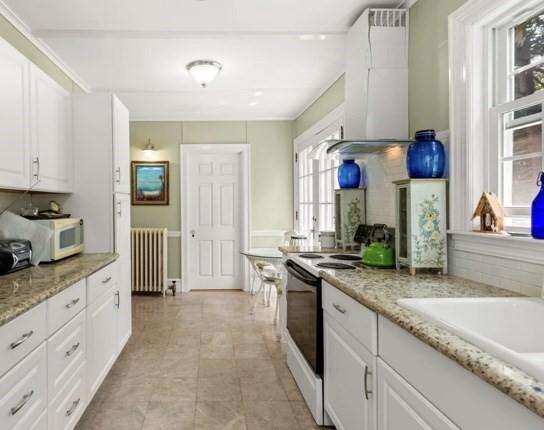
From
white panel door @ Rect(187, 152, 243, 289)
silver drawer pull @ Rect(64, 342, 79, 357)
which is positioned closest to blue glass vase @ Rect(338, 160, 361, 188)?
silver drawer pull @ Rect(64, 342, 79, 357)

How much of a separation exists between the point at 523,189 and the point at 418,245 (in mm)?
523

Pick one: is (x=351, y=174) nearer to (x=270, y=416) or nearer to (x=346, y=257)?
(x=346, y=257)

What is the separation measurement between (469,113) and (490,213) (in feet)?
1.64

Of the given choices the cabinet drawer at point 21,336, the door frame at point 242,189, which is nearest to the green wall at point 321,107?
the door frame at point 242,189

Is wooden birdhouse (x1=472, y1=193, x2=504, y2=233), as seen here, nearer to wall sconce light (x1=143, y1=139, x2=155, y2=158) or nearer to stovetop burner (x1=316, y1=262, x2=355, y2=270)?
stovetop burner (x1=316, y1=262, x2=355, y2=270)

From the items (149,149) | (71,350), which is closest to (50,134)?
(71,350)

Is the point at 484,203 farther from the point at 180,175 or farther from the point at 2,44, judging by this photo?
the point at 180,175

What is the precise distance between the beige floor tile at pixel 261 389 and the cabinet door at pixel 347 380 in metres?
0.56

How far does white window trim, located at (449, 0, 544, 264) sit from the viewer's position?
1863 millimetres

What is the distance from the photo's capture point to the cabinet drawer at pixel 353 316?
1.50 metres

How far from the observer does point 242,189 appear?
5703 mm

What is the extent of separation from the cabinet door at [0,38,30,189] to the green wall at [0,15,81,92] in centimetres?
48

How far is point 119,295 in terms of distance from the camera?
10.1 feet

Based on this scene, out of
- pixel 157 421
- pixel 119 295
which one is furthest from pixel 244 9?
pixel 157 421
